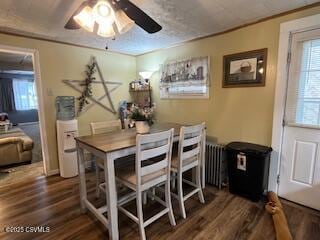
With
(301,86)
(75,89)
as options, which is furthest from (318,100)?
(75,89)

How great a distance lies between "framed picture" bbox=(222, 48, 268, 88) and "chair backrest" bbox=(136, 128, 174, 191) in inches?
56.4

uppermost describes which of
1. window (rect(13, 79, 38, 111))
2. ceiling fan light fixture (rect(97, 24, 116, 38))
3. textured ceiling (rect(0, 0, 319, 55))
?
textured ceiling (rect(0, 0, 319, 55))

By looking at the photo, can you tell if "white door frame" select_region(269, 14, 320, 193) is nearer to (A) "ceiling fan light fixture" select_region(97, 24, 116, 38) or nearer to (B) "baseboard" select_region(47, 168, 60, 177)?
(A) "ceiling fan light fixture" select_region(97, 24, 116, 38)

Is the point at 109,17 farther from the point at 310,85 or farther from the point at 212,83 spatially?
the point at 310,85

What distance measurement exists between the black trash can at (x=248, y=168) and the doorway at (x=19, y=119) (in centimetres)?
297

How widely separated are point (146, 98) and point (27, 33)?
2.24 metres

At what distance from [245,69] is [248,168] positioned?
130 cm

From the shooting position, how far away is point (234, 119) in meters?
2.66

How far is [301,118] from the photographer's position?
2.11 m

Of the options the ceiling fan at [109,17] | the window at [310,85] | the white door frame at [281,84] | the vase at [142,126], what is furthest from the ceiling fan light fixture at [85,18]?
the window at [310,85]

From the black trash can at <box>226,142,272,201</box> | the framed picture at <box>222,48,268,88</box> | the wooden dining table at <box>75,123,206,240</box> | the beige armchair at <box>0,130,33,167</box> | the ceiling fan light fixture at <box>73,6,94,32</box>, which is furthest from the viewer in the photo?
the beige armchair at <box>0,130,33,167</box>

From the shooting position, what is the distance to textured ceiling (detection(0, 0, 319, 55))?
1860mm

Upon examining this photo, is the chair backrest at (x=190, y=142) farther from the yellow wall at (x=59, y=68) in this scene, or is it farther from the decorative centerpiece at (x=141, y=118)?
the yellow wall at (x=59, y=68)

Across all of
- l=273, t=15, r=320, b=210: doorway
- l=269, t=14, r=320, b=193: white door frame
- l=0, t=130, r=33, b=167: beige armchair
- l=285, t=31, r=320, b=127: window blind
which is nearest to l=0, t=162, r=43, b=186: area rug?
l=0, t=130, r=33, b=167: beige armchair
